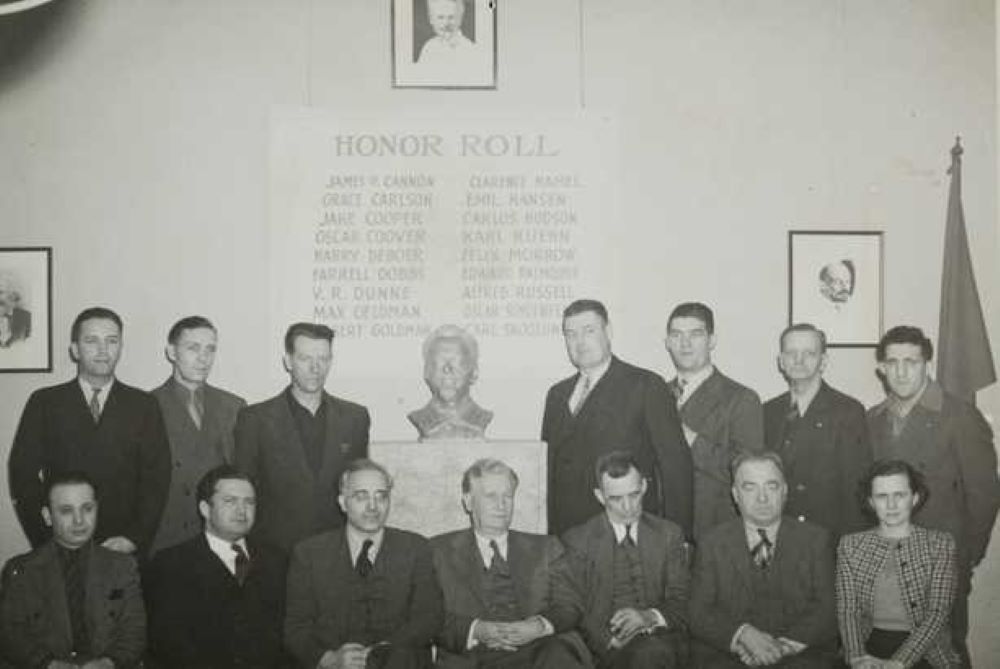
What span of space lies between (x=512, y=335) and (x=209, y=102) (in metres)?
1.84

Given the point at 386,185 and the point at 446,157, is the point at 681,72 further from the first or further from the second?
the point at 386,185

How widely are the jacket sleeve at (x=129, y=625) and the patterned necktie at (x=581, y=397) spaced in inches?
80.5

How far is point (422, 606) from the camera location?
13.6ft

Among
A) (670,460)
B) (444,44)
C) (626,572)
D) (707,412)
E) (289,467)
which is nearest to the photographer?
(626,572)

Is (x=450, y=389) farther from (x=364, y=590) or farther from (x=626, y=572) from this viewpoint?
(x=626, y=572)

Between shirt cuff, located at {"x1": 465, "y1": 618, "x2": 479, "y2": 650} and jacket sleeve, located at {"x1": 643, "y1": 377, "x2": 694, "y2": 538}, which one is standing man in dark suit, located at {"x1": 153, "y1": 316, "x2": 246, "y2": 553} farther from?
jacket sleeve, located at {"x1": 643, "y1": 377, "x2": 694, "y2": 538}

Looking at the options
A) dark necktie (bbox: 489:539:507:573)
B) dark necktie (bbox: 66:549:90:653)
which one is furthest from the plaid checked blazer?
dark necktie (bbox: 66:549:90:653)

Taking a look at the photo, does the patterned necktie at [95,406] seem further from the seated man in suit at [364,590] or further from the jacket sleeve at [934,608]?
the jacket sleeve at [934,608]

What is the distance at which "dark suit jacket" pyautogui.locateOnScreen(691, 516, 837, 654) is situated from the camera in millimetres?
4121

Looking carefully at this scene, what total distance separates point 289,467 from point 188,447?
49 centimetres

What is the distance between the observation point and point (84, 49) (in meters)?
4.76

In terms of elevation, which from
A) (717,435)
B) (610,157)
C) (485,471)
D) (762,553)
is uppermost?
(610,157)

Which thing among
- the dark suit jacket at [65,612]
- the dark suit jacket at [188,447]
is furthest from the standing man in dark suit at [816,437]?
the dark suit jacket at [65,612]

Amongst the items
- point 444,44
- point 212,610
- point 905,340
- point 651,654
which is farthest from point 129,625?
point 905,340
